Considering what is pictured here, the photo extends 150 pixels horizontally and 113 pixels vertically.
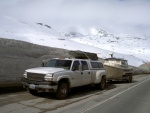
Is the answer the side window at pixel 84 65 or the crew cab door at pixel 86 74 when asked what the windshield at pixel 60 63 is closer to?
the crew cab door at pixel 86 74

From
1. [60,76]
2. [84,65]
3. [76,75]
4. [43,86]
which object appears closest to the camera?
[43,86]

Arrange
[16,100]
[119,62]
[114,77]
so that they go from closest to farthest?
1. [16,100]
2. [114,77]
3. [119,62]

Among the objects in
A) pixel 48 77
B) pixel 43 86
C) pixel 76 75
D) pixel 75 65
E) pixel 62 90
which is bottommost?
pixel 62 90

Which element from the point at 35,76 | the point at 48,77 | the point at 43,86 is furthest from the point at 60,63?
the point at 43,86

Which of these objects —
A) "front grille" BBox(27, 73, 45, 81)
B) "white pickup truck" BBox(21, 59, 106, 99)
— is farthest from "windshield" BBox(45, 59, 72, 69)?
"front grille" BBox(27, 73, 45, 81)

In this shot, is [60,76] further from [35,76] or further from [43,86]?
[35,76]

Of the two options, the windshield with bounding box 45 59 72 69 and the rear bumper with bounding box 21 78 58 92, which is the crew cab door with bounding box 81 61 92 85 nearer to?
the windshield with bounding box 45 59 72 69

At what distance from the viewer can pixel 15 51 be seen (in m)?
15.7

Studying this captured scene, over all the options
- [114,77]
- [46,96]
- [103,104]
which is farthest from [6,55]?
[114,77]

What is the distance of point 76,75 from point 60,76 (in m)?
1.67

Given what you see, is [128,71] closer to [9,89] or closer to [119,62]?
[119,62]

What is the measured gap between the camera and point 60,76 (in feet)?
42.0

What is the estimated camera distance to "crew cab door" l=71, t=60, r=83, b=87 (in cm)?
1402

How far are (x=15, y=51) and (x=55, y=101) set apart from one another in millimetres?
4650
